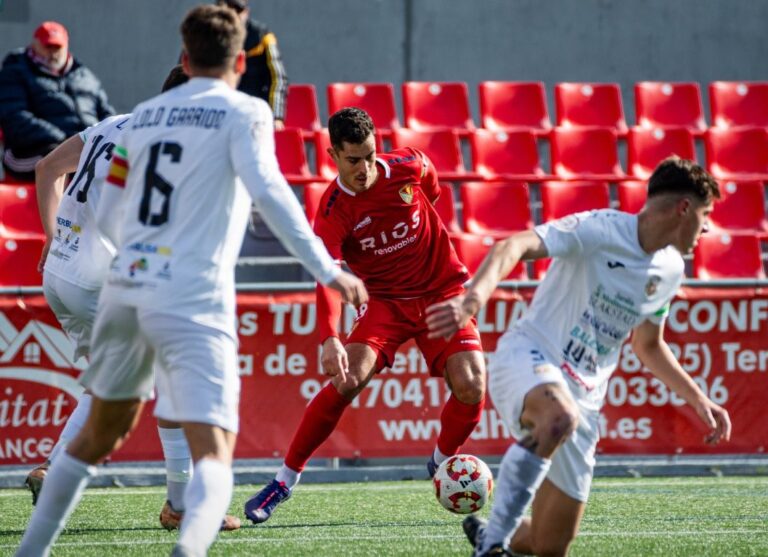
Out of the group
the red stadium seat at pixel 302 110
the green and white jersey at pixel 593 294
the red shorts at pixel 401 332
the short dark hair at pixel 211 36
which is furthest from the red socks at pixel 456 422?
the red stadium seat at pixel 302 110

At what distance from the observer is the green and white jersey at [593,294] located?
14.8 feet

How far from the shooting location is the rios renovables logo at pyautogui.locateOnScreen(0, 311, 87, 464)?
809 centimetres

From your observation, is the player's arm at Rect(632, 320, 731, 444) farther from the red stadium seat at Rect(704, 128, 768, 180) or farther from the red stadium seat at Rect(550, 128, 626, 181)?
the red stadium seat at Rect(704, 128, 768, 180)

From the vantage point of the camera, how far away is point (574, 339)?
4.54 metres

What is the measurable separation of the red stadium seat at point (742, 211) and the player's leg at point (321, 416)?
18.5 ft

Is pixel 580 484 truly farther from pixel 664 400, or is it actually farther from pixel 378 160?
pixel 664 400

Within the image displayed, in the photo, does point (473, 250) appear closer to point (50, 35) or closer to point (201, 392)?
point (50, 35)

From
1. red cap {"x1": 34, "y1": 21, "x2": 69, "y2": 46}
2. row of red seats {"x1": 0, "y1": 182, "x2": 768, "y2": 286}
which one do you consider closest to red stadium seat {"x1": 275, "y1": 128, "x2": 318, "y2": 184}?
row of red seats {"x1": 0, "y1": 182, "x2": 768, "y2": 286}

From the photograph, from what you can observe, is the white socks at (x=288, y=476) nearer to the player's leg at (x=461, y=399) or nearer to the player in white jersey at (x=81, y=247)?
the player in white jersey at (x=81, y=247)

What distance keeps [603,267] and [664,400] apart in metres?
4.44

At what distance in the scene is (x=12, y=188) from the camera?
→ 400 inches

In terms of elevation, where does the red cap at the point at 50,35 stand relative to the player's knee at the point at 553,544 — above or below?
above

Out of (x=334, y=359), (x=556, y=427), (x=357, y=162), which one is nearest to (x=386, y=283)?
(x=357, y=162)

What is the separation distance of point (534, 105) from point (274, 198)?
8.73 metres
